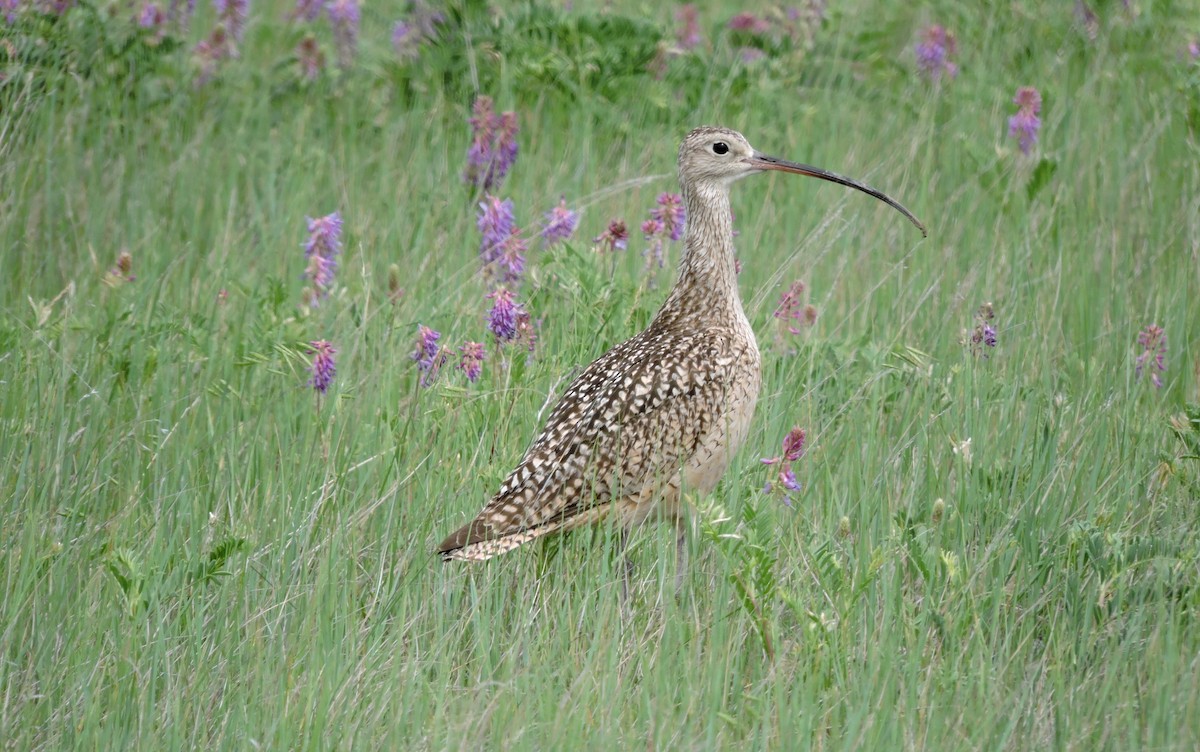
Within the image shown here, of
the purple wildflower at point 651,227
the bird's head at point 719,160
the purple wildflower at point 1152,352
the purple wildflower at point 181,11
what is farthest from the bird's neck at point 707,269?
the purple wildflower at point 181,11

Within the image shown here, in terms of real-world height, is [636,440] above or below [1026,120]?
below

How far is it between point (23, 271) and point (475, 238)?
187cm

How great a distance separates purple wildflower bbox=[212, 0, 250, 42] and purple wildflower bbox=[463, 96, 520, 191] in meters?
2.02

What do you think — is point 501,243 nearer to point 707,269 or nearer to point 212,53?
point 707,269

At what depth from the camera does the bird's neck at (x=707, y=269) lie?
5.37m

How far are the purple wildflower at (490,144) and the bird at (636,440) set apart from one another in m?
1.84

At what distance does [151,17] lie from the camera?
8.07 metres

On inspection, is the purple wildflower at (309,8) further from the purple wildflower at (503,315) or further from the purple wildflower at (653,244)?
the purple wildflower at (503,315)

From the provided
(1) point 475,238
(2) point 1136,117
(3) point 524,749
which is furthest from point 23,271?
(2) point 1136,117

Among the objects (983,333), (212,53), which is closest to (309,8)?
(212,53)

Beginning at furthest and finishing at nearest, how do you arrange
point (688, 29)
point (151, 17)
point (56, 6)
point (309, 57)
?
point (688, 29) → point (309, 57) → point (151, 17) → point (56, 6)

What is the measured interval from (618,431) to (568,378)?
811 millimetres

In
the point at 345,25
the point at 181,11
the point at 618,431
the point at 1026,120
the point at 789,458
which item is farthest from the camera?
the point at 345,25

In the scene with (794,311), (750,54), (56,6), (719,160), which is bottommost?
(794,311)
